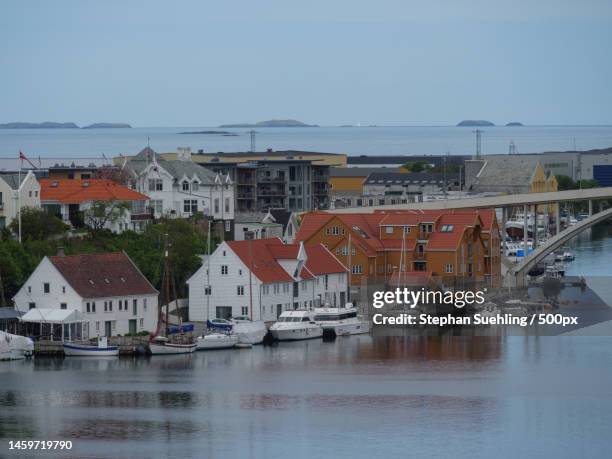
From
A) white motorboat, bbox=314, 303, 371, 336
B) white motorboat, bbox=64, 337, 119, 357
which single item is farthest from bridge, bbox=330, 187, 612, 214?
white motorboat, bbox=64, 337, 119, 357

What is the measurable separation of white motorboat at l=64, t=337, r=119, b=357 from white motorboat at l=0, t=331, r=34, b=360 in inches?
45.1

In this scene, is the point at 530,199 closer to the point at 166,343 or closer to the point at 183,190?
the point at 183,190

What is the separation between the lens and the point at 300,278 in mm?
59500

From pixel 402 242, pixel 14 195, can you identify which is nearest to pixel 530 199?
pixel 402 242

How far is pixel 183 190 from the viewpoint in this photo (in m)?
74.8

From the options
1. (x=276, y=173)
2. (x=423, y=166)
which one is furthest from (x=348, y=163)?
(x=276, y=173)

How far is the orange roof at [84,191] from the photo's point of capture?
6881 centimetres

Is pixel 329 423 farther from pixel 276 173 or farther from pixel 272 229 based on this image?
pixel 276 173

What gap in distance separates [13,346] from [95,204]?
57.0 feet

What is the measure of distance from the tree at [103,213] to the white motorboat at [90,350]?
14.7 meters

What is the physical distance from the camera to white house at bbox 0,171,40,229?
65.6 m

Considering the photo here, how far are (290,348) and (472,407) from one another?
11.2 m

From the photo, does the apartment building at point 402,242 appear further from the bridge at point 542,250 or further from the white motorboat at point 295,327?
the white motorboat at point 295,327

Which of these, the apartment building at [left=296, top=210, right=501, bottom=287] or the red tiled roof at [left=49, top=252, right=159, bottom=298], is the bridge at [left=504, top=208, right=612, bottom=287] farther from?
the red tiled roof at [left=49, top=252, right=159, bottom=298]
